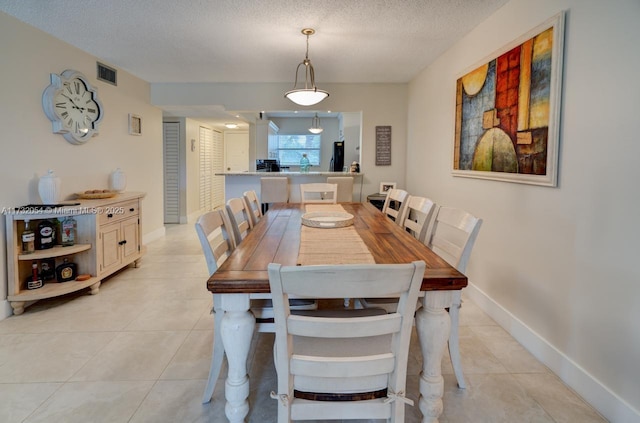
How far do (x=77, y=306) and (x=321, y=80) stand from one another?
3.83 meters

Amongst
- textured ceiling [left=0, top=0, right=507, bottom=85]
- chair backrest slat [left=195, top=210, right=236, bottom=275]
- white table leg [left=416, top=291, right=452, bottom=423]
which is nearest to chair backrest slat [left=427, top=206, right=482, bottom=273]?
white table leg [left=416, top=291, right=452, bottom=423]

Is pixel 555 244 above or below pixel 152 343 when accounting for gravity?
above

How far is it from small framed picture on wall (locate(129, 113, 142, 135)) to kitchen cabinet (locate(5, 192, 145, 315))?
1121 mm

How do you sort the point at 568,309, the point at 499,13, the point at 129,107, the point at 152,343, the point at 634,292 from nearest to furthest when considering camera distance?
the point at 634,292 < the point at 568,309 < the point at 152,343 < the point at 499,13 < the point at 129,107

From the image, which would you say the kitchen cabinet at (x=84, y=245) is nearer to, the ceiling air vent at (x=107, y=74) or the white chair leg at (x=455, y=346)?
the ceiling air vent at (x=107, y=74)

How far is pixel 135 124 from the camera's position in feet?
15.6

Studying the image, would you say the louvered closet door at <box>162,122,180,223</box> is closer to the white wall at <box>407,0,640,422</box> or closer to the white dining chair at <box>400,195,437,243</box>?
the white dining chair at <box>400,195,437,243</box>

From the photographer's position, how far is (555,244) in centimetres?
210

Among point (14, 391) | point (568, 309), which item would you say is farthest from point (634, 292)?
point (14, 391)

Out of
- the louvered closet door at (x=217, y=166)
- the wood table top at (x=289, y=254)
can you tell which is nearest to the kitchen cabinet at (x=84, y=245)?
the wood table top at (x=289, y=254)

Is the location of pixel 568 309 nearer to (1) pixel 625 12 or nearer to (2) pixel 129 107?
(1) pixel 625 12

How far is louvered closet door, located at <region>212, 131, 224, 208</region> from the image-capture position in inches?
344

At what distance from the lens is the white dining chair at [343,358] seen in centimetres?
104

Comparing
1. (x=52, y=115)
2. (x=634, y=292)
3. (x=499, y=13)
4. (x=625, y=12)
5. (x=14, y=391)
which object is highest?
(x=499, y=13)
